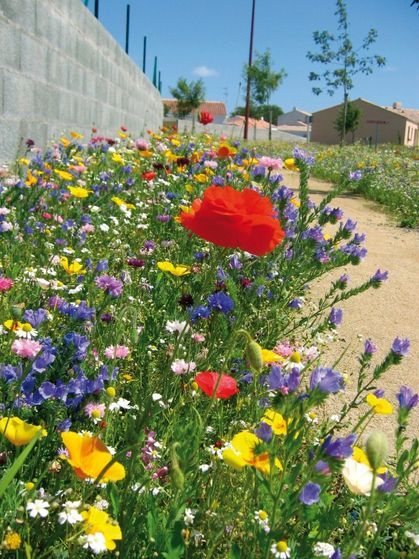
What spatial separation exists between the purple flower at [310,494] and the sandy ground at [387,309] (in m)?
1.47

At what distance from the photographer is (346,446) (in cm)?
107

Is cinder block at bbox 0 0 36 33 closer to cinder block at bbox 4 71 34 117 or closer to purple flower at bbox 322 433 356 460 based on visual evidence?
cinder block at bbox 4 71 34 117

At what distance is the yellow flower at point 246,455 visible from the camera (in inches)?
48.3

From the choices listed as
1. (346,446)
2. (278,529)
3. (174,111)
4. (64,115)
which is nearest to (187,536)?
(278,529)

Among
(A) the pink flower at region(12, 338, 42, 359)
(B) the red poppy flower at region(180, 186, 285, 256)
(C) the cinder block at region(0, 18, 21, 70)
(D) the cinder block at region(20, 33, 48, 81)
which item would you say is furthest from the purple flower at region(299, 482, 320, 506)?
(D) the cinder block at region(20, 33, 48, 81)

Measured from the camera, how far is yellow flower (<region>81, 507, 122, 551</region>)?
1.09 meters

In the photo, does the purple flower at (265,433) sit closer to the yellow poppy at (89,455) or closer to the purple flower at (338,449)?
the purple flower at (338,449)

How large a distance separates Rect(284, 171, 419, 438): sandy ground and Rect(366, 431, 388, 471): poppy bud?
1672 mm

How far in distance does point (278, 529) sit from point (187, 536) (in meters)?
0.27

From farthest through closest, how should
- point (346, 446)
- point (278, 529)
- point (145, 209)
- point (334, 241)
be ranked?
point (145, 209) → point (334, 241) → point (278, 529) → point (346, 446)

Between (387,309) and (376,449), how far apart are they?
3.57 metres

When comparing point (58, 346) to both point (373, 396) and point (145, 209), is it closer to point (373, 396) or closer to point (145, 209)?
point (373, 396)

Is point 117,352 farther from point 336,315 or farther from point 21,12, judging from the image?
point 21,12

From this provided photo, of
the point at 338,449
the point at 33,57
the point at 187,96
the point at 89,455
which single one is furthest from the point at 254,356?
the point at 187,96
